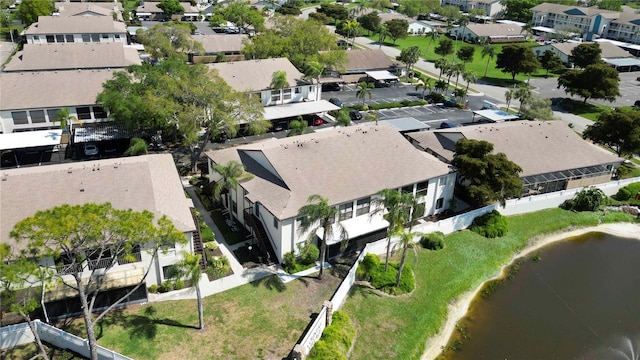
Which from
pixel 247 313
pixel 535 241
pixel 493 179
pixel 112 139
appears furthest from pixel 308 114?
pixel 247 313

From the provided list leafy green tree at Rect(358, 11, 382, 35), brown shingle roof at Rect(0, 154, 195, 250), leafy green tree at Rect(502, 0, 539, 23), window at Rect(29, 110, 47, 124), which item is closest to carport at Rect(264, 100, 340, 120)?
window at Rect(29, 110, 47, 124)

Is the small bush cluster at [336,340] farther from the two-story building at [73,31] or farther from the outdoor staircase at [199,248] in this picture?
the two-story building at [73,31]

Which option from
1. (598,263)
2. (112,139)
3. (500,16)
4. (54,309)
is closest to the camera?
(54,309)

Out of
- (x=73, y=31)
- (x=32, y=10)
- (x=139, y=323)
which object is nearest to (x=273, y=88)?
(x=139, y=323)

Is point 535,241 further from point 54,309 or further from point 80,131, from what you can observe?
point 80,131

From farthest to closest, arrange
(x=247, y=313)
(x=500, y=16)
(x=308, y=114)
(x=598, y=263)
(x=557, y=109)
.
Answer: (x=500, y=16), (x=557, y=109), (x=308, y=114), (x=598, y=263), (x=247, y=313)

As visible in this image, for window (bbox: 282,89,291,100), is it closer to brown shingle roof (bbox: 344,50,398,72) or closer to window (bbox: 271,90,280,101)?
window (bbox: 271,90,280,101)
